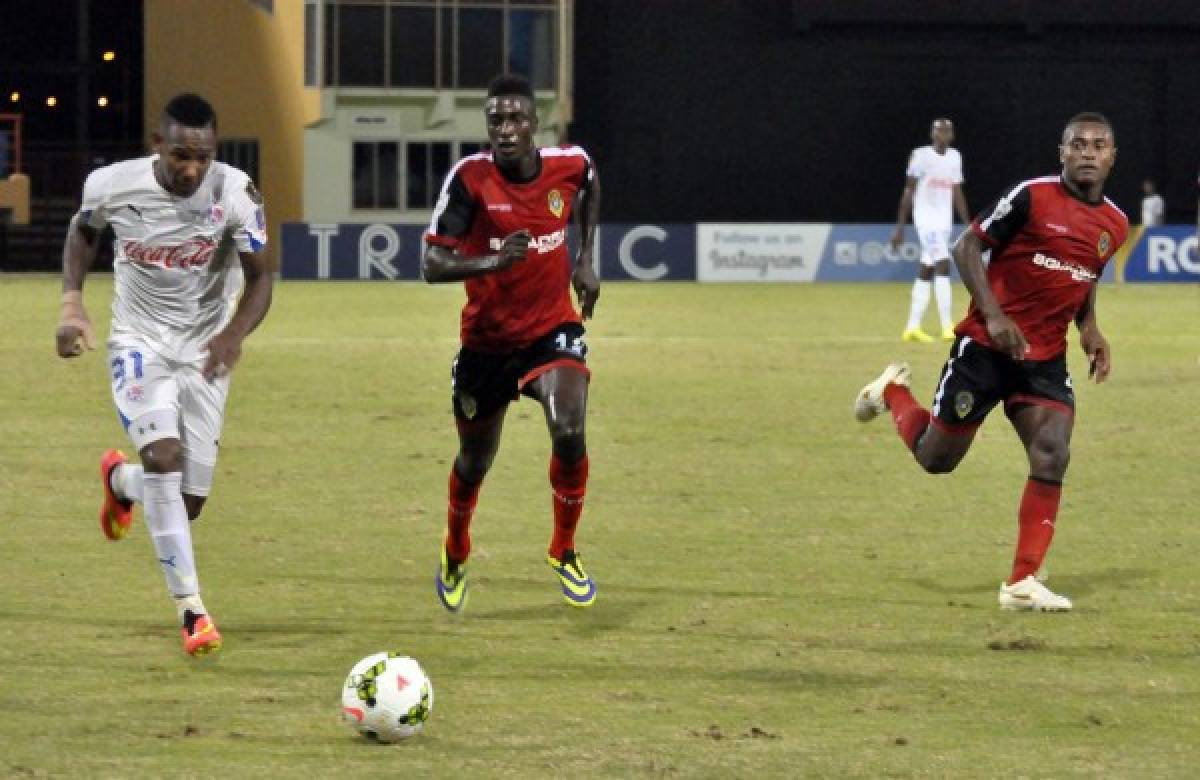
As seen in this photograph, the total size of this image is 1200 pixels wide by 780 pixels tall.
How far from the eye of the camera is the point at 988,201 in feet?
179

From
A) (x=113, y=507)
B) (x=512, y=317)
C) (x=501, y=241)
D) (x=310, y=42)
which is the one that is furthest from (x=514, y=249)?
(x=310, y=42)

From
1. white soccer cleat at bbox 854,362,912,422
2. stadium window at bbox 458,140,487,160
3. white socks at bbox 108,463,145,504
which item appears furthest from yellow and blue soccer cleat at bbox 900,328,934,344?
stadium window at bbox 458,140,487,160

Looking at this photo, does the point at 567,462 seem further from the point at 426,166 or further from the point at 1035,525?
the point at 426,166

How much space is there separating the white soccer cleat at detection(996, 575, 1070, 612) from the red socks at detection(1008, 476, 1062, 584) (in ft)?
0.24

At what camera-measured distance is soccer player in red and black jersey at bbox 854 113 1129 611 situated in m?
9.97

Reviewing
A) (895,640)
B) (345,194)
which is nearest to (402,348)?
(895,640)

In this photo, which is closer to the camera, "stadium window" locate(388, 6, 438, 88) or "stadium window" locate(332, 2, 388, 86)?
"stadium window" locate(332, 2, 388, 86)

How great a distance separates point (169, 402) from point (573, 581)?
6.05ft

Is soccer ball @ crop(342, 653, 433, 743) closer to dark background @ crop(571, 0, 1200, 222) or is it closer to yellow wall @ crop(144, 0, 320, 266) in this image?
yellow wall @ crop(144, 0, 320, 266)

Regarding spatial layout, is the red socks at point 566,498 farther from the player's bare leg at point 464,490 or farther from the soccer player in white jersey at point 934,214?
the soccer player in white jersey at point 934,214

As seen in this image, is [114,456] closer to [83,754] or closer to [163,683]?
[163,683]

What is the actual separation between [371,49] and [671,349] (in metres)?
29.6

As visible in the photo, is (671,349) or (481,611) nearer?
(481,611)

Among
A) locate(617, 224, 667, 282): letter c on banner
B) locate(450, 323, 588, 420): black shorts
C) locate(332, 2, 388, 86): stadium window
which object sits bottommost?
locate(617, 224, 667, 282): letter c on banner
